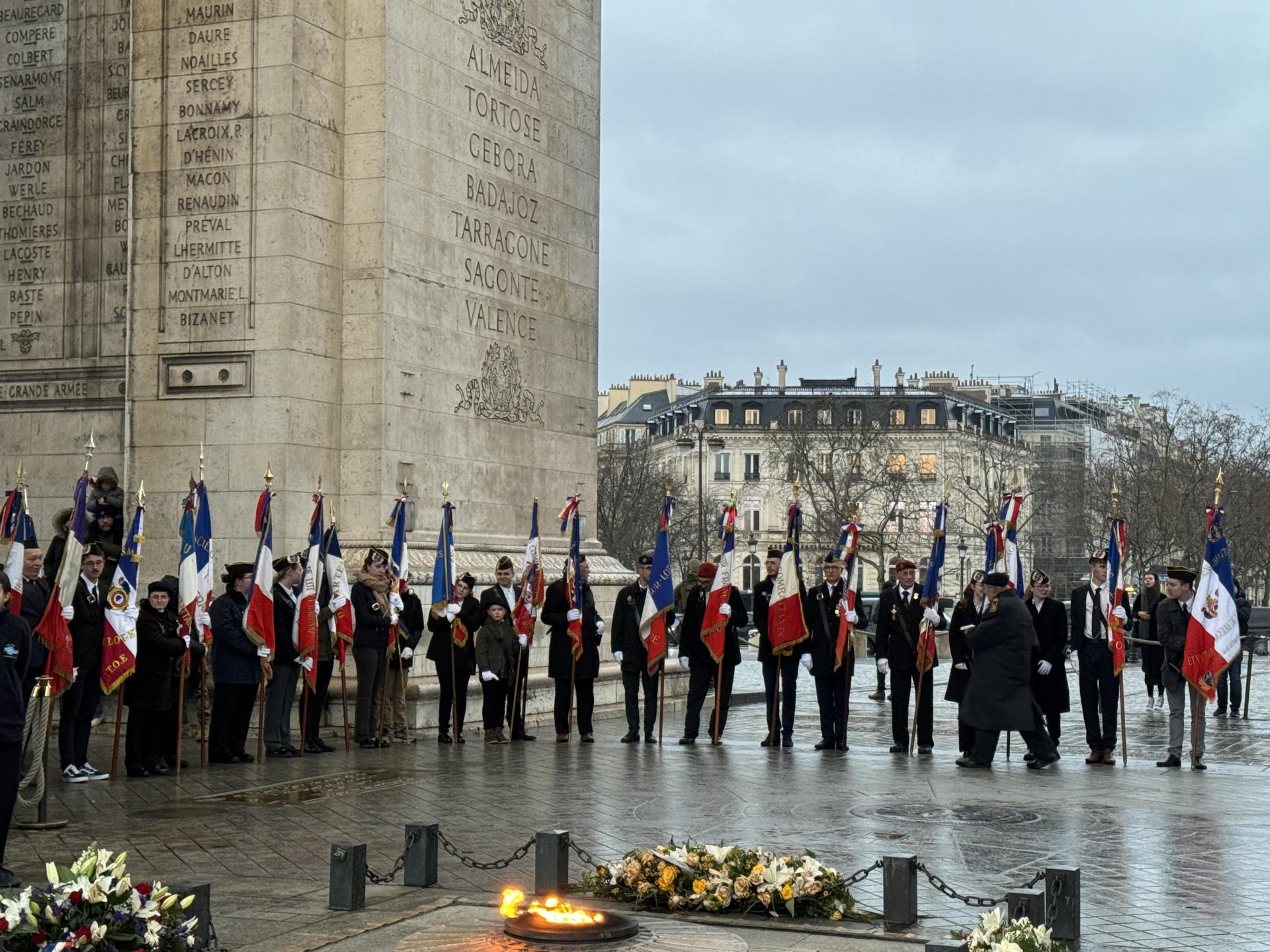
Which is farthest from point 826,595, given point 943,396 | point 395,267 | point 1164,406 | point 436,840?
point 943,396

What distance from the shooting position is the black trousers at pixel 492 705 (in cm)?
1891

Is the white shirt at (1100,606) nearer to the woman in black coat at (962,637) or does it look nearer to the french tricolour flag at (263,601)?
the woman in black coat at (962,637)

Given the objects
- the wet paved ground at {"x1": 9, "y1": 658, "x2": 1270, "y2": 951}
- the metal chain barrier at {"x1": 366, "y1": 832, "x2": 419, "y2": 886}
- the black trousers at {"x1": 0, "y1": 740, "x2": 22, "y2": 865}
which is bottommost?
the wet paved ground at {"x1": 9, "y1": 658, "x2": 1270, "y2": 951}

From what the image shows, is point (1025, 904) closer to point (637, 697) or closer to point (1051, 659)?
point (1051, 659)

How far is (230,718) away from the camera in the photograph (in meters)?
16.7

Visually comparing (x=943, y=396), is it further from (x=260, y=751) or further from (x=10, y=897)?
(x=10, y=897)

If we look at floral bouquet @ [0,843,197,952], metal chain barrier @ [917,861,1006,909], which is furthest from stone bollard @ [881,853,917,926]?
floral bouquet @ [0,843,197,952]

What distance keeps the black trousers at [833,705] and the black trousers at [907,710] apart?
53 cm

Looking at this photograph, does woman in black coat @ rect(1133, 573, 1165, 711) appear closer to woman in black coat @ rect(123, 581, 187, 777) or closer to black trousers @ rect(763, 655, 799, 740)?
black trousers @ rect(763, 655, 799, 740)

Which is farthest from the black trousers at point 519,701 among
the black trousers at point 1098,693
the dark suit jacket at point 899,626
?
the black trousers at point 1098,693

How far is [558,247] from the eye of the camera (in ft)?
75.2

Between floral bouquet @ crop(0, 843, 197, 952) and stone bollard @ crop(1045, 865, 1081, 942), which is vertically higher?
floral bouquet @ crop(0, 843, 197, 952)

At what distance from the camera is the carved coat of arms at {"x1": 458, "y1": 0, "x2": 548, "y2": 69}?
831 inches

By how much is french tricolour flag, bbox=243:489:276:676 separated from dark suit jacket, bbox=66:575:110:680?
1.57m
